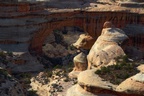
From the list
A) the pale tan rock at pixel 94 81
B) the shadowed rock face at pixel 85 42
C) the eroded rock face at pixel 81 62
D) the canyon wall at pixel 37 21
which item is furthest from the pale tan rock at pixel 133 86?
the shadowed rock face at pixel 85 42

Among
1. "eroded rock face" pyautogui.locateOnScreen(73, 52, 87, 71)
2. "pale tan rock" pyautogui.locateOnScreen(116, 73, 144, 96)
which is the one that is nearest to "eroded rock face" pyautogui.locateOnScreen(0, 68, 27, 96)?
"pale tan rock" pyautogui.locateOnScreen(116, 73, 144, 96)

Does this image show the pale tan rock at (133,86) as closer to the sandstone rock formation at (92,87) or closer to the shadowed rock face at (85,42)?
the sandstone rock formation at (92,87)

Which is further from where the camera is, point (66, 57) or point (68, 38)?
point (68, 38)

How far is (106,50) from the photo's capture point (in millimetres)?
36219

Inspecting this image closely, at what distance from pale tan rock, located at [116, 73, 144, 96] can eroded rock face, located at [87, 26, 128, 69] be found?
874 cm

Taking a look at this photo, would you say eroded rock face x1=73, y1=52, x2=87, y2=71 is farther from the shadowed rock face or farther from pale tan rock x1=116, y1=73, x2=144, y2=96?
the shadowed rock face

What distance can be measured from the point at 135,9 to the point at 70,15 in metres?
9.23

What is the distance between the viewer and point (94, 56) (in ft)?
118

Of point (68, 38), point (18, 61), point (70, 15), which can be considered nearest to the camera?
point (18, 61)

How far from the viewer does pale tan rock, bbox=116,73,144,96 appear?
78.5ft

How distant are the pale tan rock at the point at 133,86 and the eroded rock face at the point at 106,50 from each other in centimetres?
874

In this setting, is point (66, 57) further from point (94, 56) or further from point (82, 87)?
point (82, 87)

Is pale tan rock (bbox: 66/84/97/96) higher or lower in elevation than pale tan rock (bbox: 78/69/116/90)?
lower

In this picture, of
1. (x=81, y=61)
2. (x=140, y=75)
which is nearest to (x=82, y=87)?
(x=140, y=75)
